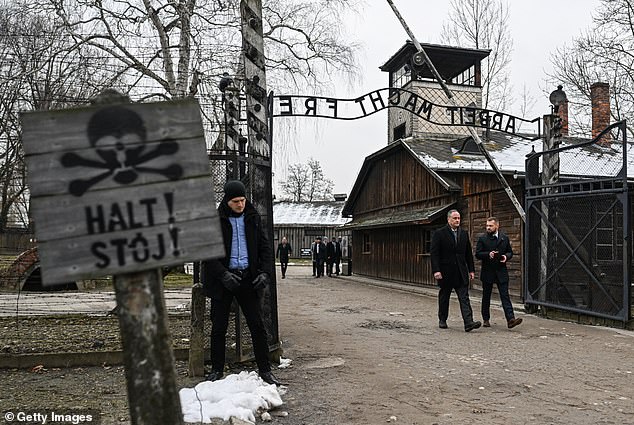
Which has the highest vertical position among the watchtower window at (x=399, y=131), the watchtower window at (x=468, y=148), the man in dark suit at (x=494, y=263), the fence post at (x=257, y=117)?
the watchtower window at (x=399, y=131)

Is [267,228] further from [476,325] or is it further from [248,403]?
[476,325]

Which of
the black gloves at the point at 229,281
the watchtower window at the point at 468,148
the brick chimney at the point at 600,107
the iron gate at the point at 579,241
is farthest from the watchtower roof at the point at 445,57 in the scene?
the black gloves at the point at 229,281

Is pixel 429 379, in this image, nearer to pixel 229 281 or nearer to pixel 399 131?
pixel 229 281

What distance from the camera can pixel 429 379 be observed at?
6.36 meters

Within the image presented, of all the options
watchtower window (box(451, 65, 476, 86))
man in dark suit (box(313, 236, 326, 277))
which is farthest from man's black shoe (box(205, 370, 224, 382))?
watchtower window (box(451, 65, 476, 86))

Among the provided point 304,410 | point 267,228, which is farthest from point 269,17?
point 304,410

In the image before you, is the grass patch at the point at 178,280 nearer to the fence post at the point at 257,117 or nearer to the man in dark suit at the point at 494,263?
the man in dark suit at the point at 494,263

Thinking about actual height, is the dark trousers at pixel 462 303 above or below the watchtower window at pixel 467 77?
below

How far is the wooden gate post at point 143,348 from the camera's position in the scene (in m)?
2.53

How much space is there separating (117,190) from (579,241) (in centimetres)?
1000

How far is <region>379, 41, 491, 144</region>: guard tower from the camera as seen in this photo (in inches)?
992

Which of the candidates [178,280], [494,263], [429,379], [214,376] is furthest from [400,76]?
[214,376]

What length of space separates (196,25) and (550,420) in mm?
13633

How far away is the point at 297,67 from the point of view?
16.9 metres
